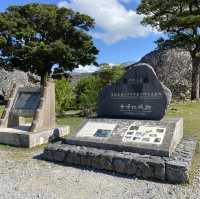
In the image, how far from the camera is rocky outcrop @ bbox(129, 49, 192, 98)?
19.8 meters

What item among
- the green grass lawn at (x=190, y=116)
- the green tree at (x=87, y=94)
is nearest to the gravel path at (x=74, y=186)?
the green grass lawn at (x=190, y=116)

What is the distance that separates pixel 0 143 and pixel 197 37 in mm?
13156

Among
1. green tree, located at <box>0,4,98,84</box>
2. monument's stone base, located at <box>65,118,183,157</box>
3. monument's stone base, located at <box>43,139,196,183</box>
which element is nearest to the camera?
monument's stone base, located at <box>43,139,196,183</box>

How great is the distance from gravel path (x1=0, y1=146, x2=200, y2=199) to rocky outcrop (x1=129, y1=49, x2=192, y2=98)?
50.2 feet

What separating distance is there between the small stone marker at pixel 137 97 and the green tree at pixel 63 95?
5437 millimetres

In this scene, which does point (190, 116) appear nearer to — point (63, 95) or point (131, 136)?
point (63, 95)

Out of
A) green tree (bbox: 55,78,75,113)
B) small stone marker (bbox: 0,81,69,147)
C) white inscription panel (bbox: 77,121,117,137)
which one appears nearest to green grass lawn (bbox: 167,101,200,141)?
white inscription panel (bbox: 77,121,117,137)

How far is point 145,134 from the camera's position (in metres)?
5.92

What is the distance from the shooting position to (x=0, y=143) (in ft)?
25.2

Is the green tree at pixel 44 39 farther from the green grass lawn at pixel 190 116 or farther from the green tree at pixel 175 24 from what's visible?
the green grass lawn at pixel 190 116

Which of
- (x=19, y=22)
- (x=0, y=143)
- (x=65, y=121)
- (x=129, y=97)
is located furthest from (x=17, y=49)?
(x=129, y=97)

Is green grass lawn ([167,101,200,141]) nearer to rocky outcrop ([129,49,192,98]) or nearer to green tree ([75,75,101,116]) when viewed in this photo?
green tree ([75,75,101,116])

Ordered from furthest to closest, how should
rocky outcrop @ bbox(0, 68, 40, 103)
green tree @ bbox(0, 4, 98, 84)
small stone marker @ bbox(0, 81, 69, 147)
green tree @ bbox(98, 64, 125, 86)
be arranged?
1. rocky outcrop @ bbox(0, 68, 40, 103)
2. green tree @ bbox(0, 4, 98, 84)
3. green tree @ bbox(98, 64, 125, 86)
4. small stone marker @ bbox(0, 81, 69, 147)

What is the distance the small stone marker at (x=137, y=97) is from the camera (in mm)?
6555
